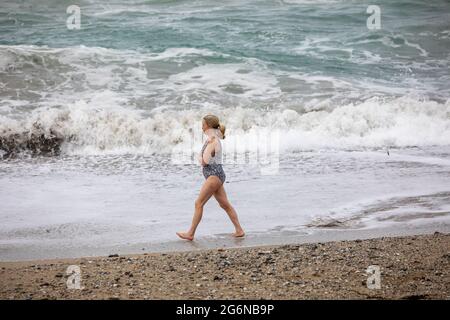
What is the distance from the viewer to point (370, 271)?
5445 mm

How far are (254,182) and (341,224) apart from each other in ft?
7.46

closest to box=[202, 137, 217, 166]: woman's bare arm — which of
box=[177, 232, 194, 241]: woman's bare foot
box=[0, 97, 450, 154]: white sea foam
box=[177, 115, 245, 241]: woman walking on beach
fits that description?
box=[177, 115, 245, 241]: woman walking on beach

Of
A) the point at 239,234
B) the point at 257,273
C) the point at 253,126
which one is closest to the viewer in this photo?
the point at 257,273

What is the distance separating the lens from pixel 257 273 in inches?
217

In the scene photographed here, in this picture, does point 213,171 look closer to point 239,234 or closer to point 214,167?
point 214,167

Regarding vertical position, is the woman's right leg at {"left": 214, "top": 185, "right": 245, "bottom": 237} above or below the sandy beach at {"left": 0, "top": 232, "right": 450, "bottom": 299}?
above

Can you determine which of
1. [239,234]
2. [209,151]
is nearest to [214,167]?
[209,151]

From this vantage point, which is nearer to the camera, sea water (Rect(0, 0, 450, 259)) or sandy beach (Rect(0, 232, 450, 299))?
sandy beach (Rect(0, 232, 450, 299))

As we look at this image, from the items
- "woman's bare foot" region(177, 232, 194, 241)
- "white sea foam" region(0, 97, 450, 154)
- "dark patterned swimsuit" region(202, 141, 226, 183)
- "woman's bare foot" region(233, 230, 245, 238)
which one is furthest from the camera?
"white sea foam" region(0, 97, 450, 154)

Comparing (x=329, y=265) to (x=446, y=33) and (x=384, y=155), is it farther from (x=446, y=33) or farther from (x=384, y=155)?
(x=446, y=33)

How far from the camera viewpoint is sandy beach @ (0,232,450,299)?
504 cm

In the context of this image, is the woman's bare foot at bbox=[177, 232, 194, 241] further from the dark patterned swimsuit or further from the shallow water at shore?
the dark patterned swimsuit

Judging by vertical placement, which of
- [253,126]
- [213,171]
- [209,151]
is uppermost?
[253,126]
